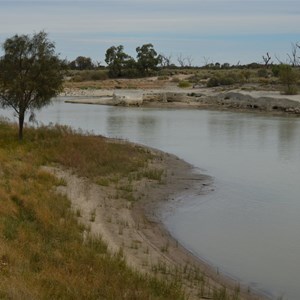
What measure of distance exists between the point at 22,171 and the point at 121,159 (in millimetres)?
6068

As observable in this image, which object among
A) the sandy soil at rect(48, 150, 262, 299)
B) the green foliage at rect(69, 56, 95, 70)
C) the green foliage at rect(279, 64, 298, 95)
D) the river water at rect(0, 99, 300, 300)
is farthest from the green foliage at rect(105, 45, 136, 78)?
the sandy soil at rect(48, 150, 262, 299)

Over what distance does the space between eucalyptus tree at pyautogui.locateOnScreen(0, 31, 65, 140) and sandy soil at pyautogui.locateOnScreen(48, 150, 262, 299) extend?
7.06m

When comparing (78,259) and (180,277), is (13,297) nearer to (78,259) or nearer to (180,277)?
(78,259)

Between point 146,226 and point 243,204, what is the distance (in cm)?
448

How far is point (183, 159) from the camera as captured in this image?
25906mm

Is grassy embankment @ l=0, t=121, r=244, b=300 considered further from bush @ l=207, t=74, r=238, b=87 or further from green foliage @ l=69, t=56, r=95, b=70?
green foliage @ l=69, t=56, r=95, b=70

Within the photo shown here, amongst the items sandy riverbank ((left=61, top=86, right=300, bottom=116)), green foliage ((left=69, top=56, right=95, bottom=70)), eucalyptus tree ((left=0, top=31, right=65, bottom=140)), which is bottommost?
sandy riverbank ((left=61, top=86, right=300, bottom=116))

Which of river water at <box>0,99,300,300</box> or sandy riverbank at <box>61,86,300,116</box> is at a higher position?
sandy riverbank at <box>61,86,300,116</box>

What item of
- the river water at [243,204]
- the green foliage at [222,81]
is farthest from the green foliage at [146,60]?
the river water at [243,204]

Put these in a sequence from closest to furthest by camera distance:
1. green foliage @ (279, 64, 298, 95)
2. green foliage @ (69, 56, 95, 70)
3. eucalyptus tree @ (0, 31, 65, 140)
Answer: eucalyptus tree @ (0, 31, 65, 140) → green foliage @ (279, 64, 298, 95) → green foliage @ (69, 56, 95, 70)

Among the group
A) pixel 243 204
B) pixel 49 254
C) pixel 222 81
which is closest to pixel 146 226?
pixel 243 204

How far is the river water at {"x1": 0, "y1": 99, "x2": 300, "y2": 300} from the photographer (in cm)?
1162

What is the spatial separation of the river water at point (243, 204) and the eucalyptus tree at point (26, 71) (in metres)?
7.63

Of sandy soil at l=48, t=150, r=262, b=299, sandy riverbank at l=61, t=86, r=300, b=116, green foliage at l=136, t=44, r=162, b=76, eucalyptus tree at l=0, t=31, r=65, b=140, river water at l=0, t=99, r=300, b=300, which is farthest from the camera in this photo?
green foliage at l=136, t=44, r=162, b=76
